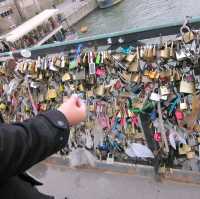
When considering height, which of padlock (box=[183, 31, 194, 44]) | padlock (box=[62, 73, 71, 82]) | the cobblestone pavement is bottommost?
the cobblestone pavement

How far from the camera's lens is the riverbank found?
3806 cm

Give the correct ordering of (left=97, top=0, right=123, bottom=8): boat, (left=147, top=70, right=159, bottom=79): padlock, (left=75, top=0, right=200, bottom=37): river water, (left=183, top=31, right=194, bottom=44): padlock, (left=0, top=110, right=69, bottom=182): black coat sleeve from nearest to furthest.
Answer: (left=0, top=110, right=69, bottom=182): black coat sleeve
(left=183, top=31, right=194, bottom=44): padlock
(left=147, top=70, right=159, bottom=79): padlock
(left=75, top=0, right=200, bottom=37): river water
(left=97, top=0, right=123, bottom=8): boat

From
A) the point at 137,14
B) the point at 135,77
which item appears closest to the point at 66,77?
the point at 135,77

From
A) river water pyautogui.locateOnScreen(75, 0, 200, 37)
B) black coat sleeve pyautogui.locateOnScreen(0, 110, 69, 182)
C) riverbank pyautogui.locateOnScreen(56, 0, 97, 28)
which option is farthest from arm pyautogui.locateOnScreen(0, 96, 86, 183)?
riverbank pyautogui.locateOnScreen(56, 0, 97, 28)

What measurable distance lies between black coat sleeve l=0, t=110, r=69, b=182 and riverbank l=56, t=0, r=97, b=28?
3567 centimetres

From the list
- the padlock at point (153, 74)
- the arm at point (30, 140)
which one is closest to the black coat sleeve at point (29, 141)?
the arm at point (30, 140)

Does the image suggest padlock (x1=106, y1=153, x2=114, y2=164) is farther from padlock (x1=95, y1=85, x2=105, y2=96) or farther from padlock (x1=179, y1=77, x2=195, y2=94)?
padlock (x1=179, y1=77, x2=195, y2=94)

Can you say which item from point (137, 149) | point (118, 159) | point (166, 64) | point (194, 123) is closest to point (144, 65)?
point (166, 64)

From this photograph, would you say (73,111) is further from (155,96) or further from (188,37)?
(155,96)

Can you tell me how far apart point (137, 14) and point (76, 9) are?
8.26 m

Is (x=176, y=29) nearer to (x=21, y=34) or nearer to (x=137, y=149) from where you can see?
(x=137, y=149)

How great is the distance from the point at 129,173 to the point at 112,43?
3.76 feet

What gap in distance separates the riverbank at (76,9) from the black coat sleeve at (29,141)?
117 feet

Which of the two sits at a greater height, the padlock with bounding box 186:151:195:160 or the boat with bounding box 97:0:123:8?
the padlock with bounding box 186:151:195:160
